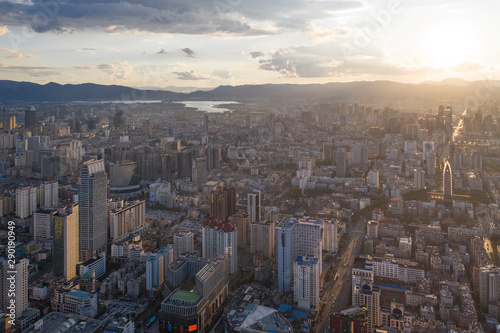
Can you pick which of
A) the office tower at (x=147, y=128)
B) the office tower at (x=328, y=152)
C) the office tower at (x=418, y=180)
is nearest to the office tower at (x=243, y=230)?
the office tower at (x=418, y=180)

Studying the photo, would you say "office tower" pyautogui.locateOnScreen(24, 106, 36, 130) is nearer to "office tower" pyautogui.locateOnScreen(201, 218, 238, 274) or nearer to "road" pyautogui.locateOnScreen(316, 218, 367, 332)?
"office tower" pyautogui.locateOnScreen(201, 218, 238, 274)

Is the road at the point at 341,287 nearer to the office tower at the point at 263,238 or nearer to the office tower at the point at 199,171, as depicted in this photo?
the office tower at the point at 263,238

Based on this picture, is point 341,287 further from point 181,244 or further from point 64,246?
point 64,246

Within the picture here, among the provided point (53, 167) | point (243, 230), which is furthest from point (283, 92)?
point (243, 230)

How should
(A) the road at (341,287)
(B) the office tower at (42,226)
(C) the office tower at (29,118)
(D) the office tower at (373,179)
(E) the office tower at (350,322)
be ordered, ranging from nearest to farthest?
(E) the office tower at (350,322), (A) the road at (341,287), (B) the office tower at (42,226), (D) the office tower at (373,179), (C) the office tower at (29,118)

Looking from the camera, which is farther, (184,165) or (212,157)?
(212,157)

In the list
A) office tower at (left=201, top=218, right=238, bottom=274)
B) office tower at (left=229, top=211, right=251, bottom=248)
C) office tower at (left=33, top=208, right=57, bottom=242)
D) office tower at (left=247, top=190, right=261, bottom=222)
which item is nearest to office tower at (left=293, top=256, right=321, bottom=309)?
office tower at (left=201, top=218, right=238, bottom=274)

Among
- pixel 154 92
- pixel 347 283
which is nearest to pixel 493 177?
pixel 347 283

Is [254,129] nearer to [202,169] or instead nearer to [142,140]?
[142,140]
